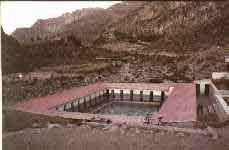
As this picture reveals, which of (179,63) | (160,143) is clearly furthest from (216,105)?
(160,143)

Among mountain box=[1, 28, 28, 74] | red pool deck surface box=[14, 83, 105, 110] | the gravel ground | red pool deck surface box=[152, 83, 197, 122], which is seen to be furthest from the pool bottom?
mountain box=[1, 28, 28, 74]

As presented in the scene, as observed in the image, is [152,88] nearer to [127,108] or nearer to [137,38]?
[127,108]

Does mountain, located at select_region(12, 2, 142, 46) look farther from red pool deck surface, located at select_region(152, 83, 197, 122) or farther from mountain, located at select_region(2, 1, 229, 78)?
red pool deck surface, located at select_region(152, 83, 197, 122)

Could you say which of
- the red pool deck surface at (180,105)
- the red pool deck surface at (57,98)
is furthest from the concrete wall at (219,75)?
the red pool deck surface at (57,98)

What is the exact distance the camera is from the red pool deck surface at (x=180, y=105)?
6.01 metres

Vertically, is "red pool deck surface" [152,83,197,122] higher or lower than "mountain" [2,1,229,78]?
lower

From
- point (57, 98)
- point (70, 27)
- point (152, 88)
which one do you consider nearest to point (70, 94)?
point (57, 98)

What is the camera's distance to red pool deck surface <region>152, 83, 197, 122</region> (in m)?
6.01

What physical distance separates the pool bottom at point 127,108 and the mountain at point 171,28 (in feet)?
3.14

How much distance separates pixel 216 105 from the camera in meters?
6.21

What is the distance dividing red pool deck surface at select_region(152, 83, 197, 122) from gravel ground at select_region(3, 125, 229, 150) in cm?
55

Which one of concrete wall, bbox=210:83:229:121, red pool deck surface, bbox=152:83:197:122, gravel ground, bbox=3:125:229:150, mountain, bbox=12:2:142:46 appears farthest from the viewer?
mountain, bbox=12:2:142:46

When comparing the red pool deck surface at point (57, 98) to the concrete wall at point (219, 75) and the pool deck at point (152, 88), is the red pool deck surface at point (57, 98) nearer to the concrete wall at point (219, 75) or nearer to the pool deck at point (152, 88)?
the pool deck at point (152, 88)

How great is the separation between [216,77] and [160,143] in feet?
5.10
